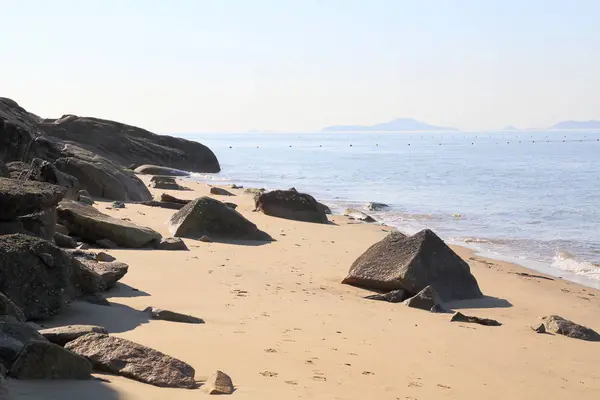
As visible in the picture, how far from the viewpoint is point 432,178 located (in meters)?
38.8

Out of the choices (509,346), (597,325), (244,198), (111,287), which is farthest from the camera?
(244,198)

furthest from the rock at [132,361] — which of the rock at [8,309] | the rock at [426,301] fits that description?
the rock at [426,301]

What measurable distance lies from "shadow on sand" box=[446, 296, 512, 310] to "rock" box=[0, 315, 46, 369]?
561 centimetres

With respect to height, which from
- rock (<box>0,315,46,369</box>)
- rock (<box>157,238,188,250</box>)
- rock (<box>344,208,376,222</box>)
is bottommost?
rock (<box>344,208,376,222</box>)

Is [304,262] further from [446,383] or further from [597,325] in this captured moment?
[446,383]

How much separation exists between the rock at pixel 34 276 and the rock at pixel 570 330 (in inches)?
190

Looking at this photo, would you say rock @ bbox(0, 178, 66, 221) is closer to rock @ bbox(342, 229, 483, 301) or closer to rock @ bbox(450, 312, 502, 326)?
rock @ bbox(342, 229, 483, 301)

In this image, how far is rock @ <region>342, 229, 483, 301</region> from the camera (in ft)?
30.2

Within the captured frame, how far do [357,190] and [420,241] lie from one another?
2189 cm

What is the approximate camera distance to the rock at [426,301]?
8.59 m

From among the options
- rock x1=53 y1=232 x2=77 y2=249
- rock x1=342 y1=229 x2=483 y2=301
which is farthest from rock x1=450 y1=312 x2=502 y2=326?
rock x1=53 y1=232 x2=77 y2=249

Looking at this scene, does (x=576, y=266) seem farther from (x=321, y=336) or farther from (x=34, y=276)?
(x=34, y=276)

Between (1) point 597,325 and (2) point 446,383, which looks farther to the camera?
(1) point 597,325

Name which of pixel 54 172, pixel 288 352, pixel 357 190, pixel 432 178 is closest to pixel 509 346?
pixel 288 352
